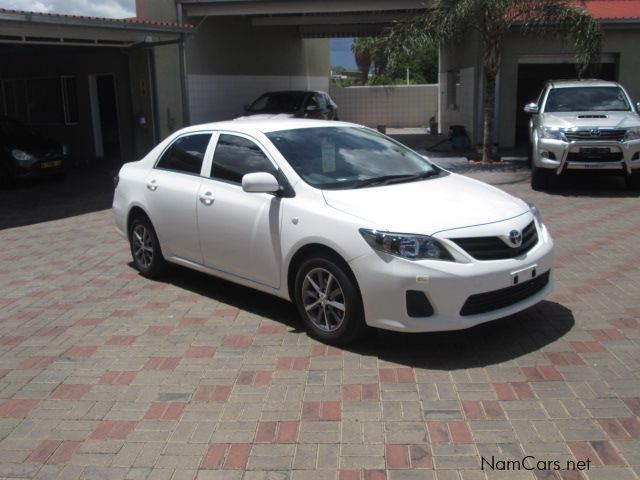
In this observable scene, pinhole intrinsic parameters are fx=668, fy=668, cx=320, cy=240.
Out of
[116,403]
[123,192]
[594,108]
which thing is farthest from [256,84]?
[116,403]

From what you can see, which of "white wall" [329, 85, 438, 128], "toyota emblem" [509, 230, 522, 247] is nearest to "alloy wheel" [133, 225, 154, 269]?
"toyota emblem" [509, 230, 522, 247]

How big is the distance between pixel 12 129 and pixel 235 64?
750 cm

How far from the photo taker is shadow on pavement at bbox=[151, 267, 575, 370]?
184 inches

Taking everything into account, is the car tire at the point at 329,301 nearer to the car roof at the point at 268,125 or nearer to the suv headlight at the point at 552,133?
the car roof at the point at 268,125

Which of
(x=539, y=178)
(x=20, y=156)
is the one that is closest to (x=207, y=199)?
(x=539, y=178)

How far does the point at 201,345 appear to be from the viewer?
513 centimetres

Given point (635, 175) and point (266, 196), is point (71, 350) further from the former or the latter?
point (635, 175)

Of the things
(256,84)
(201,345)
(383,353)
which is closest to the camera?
(383,353)

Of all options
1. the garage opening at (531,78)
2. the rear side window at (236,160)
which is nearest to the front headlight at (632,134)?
the rear side window at (236,160)

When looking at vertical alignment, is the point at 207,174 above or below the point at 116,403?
above

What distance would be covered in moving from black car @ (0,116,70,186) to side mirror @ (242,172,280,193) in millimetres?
10949

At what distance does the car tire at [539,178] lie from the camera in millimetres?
11930

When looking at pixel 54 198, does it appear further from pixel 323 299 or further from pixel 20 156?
pixel 323 299

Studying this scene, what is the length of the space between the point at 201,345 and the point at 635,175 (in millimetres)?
9223
